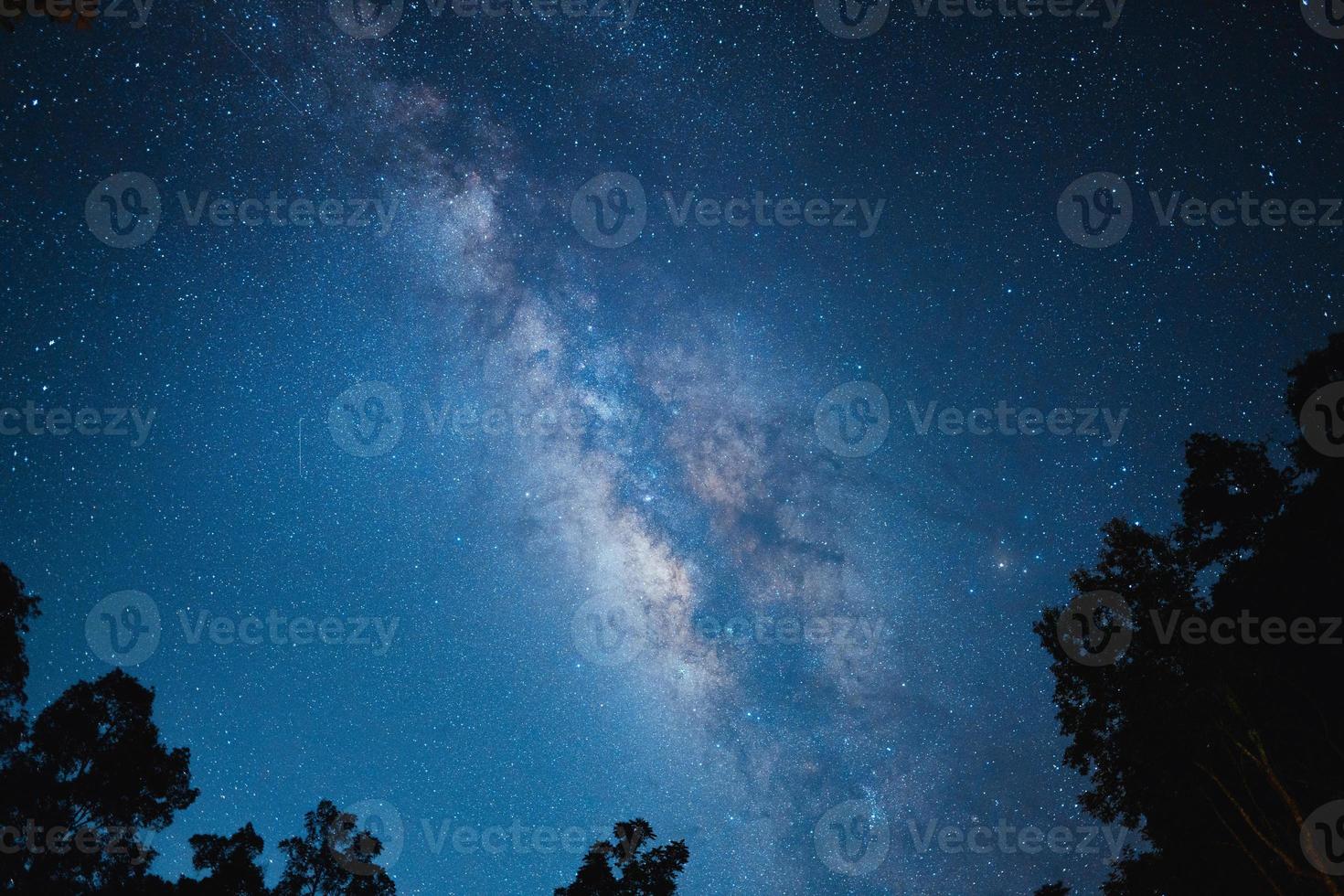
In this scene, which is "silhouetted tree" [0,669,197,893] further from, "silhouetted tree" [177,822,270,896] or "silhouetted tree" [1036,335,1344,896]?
"silhouetted tree" [1036,335,1344,896]

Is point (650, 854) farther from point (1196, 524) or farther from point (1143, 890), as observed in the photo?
point (1196, 524)

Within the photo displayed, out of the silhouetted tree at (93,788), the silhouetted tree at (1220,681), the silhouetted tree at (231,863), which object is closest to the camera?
the silhouetted tree at (1220,681)

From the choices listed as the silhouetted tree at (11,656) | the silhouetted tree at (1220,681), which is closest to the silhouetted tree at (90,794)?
the silhouetted tree at (11,656)

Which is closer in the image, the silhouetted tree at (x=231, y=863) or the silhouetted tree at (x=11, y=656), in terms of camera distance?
the silhouetted tree at (x=11, y=656)

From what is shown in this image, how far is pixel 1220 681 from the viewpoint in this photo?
41.7 feet

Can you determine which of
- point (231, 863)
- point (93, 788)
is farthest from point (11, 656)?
point (231, 863)

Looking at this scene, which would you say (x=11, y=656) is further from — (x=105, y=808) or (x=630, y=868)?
(x=630, y=868)

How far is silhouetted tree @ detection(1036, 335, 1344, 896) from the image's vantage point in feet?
42.8

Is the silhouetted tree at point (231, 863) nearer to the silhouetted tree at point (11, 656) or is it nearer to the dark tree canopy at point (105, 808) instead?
the dark tree canopy at point (105, 808)

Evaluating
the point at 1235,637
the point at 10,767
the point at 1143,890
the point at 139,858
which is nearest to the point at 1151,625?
the point at 1235,637

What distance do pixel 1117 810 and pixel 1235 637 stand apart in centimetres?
475

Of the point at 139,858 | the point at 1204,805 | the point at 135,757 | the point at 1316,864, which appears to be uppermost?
the point at 135,757

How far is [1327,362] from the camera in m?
14.4

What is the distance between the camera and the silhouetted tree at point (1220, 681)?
42.8 ft
